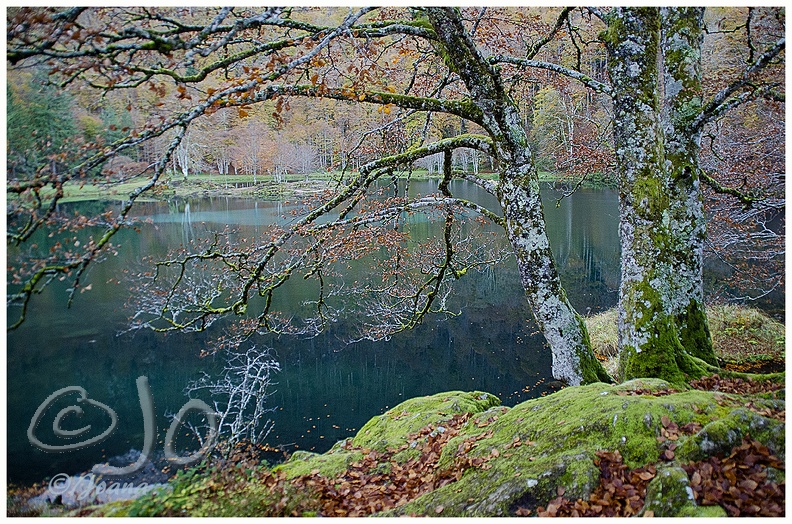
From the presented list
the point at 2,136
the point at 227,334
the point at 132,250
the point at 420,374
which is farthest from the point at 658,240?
the point at 132,250

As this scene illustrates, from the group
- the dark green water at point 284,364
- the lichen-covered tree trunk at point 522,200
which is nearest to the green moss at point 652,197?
the lichen-covered tree trunk at point 522,200

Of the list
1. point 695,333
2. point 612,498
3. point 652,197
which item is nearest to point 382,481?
point 612,498

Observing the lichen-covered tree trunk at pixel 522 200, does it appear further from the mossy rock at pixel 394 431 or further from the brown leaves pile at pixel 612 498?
the brown leaves pile at pixel 612 498

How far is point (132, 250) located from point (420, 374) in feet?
26.5

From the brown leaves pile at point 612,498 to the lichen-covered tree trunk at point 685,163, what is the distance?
79.8 inches

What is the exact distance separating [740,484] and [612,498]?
55 centimetres

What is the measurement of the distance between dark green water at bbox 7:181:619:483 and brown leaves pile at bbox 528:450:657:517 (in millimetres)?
5211

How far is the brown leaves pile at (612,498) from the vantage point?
7.50 feet

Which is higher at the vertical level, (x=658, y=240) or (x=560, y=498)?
(x=658, y=240)

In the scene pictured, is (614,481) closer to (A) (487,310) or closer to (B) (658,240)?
(B) (658,240)

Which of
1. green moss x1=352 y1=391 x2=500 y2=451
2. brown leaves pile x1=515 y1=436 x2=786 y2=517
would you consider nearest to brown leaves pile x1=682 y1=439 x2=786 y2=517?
brown leaves pile x1=515 y1=436 x2=786 y2=517

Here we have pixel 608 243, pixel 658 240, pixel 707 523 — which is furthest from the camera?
pixel 608 243

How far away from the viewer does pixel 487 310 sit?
12531mm

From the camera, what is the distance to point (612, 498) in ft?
7.66
